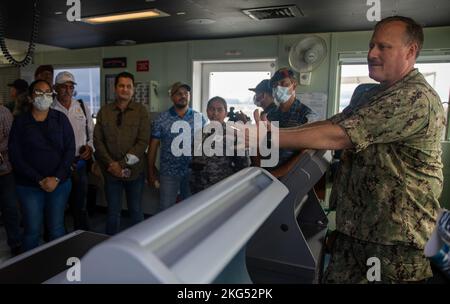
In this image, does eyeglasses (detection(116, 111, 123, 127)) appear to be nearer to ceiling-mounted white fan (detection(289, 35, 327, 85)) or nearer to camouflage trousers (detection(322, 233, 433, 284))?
ceiling-mounted white fan (detection(289, 35, 327, 85))

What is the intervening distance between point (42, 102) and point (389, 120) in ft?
7.33

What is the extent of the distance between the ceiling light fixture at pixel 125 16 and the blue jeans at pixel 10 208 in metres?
1.61

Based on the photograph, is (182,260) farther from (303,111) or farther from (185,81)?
(185,81)

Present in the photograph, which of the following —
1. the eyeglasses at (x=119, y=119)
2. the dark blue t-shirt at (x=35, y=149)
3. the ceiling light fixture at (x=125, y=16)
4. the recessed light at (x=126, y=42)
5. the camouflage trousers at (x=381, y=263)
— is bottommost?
the camouflage trousers at (x=381, y=263)

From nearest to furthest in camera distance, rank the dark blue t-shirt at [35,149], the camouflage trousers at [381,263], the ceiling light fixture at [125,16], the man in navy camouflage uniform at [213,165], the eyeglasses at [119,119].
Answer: the camouflage trousers at [381,263]
the dark blue t-shirt at [35,149]
the man in navy camouflage uniform at [213,165]
the eyeglasses at [119,119]
the ceiling light fixture at [125,16]

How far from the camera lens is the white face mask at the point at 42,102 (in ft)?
7.66

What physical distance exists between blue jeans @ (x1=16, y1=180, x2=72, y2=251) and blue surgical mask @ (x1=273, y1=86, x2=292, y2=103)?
166 centimetres

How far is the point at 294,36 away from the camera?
3645 mm

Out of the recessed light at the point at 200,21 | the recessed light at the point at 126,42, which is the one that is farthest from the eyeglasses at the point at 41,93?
the recessed light at the point at 126,42

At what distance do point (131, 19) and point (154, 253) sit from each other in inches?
127

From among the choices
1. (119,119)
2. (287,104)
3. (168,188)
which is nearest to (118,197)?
(168,188)

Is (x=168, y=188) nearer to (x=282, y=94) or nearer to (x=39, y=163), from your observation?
(x=39, y=163)

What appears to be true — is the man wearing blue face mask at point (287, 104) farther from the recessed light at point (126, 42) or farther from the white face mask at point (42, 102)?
the recessed light at point (126, 42)

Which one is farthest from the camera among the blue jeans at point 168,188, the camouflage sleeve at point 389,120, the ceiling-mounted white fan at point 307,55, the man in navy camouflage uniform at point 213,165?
the ceiling-mounted white fan at point 307,55
